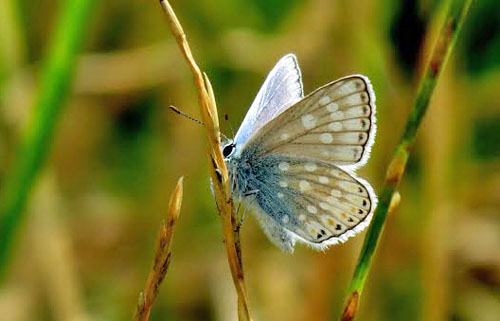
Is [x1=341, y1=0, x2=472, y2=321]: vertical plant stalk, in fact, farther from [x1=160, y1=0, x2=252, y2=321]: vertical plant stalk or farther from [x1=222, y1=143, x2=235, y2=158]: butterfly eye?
[x1=222, y1=143, x2=235, y2=158]: butterfly eye

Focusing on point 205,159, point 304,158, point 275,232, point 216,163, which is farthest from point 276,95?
point 205,159

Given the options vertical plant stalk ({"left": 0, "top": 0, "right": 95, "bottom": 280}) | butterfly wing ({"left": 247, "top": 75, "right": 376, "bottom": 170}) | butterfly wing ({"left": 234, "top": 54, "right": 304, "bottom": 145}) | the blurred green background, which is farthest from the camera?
the blurred green background

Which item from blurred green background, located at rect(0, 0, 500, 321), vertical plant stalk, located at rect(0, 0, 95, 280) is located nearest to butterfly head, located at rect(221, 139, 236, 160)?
vertical plant stalk, located at rect(0, 0, 95, 280)

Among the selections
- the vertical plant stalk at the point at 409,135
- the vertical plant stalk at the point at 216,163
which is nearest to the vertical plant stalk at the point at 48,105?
the vertical plant stalk at the point at 216,163

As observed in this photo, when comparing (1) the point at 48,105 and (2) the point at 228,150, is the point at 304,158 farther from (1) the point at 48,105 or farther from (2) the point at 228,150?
(1) the point at 48,105

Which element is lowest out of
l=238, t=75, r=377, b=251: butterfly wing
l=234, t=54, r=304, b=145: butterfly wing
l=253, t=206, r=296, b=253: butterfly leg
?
l=253, t=206, r=296, b=253: butterfly leg

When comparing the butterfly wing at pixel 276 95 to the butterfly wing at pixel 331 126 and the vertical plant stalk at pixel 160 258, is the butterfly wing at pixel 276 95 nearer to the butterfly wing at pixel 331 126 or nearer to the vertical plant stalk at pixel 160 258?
the butterfly wing at pixel 331 126

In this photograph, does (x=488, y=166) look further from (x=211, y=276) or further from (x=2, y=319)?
(x=2, y=319)
